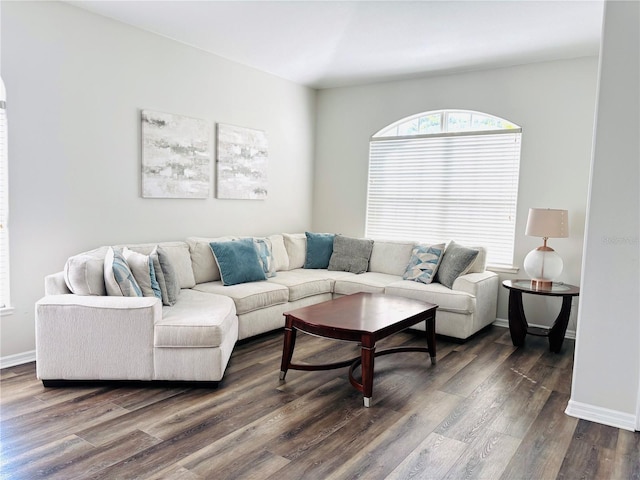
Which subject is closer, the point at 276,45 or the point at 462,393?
the point at 462,393

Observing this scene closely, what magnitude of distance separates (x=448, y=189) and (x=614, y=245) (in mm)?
2708

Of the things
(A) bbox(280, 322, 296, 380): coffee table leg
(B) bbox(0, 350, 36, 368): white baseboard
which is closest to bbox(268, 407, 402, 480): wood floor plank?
(A) bbox(280, 322, 296, 380): coffee table leg

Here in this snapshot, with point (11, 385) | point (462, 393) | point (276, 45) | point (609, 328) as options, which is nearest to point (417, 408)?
point (462, 393)

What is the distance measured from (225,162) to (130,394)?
273cm

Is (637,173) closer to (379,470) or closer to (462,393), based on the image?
(462,393)

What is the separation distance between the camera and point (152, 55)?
14.1 ft

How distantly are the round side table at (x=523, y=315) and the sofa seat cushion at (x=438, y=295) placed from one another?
357 mm

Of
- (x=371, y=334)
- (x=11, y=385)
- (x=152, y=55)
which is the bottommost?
(x=11, y=385)

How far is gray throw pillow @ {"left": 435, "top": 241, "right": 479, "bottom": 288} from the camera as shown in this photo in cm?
462

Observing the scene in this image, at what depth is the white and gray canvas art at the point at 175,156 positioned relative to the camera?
4320 mm

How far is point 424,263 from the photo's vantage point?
4875mm

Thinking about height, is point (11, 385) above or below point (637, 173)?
below

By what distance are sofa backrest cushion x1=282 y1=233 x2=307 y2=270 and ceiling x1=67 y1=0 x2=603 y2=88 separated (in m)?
1.93

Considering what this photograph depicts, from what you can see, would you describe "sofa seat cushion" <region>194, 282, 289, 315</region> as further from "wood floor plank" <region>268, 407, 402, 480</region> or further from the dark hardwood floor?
"wood floor plank" <region>268, 407, 402, 480</region>
